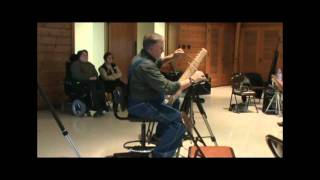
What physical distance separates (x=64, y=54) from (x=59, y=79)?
50 cm

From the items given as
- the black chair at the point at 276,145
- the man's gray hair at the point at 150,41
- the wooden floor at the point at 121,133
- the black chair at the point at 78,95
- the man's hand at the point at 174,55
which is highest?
the man's gray hair at the point at 150,41

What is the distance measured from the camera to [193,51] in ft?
40.1

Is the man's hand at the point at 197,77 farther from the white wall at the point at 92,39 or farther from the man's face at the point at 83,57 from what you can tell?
the white wall at the point at 92,39

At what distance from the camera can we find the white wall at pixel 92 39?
8.82m

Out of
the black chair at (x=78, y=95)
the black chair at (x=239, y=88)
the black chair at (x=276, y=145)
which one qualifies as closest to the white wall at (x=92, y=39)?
the black chair at (x=78, y=95)

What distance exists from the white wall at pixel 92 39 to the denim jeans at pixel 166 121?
16.7 feet

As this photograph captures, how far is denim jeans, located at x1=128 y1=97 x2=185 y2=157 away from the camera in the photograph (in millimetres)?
3912

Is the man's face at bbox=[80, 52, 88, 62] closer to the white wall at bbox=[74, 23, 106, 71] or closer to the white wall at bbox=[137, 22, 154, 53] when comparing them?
the white wall at bbox=[74, 23, 106, 71]

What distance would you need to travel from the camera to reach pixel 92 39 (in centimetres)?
910

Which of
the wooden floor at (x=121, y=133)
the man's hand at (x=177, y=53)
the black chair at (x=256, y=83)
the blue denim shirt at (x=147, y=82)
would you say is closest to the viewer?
the blue denim shirt at (x=147, y=82)

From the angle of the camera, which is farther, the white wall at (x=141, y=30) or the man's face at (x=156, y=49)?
the white wall at (x=141, y=30)

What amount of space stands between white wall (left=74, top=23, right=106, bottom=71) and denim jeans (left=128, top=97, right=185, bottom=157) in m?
5.08

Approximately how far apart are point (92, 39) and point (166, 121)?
5.57 m
